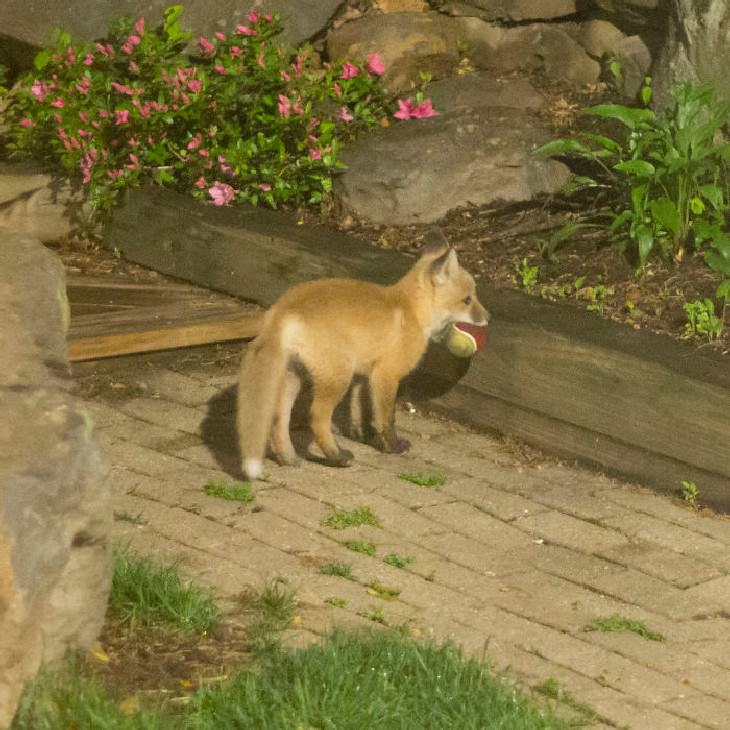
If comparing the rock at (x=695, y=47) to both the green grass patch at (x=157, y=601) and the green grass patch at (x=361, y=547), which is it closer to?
the green grass patch at (x=361, y=547)

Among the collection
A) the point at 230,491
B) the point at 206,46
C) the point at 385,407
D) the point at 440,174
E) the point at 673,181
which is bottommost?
the point at 230,491

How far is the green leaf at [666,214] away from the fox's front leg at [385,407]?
1559mm

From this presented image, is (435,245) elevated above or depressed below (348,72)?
below

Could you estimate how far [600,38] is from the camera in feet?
31.6

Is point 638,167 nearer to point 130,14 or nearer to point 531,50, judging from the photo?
point 531,50

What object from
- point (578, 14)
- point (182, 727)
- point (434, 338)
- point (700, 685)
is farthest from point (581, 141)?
point (182, 727)

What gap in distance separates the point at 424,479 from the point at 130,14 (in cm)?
449

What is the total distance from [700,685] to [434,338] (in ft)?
9.02

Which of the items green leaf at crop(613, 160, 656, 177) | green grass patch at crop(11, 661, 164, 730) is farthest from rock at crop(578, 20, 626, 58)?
green grass patch at crop(11, 661, 164, 730)

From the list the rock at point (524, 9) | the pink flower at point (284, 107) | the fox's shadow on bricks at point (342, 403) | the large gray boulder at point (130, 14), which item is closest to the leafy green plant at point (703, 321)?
the fox's shadow on bricks at point (342, 403)

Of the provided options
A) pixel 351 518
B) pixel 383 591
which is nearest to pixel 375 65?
pixel 351 518

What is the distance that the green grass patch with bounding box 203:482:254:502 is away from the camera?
20.2ft

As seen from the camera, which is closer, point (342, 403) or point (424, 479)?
point (424, 479)

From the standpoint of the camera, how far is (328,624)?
4.96 m
